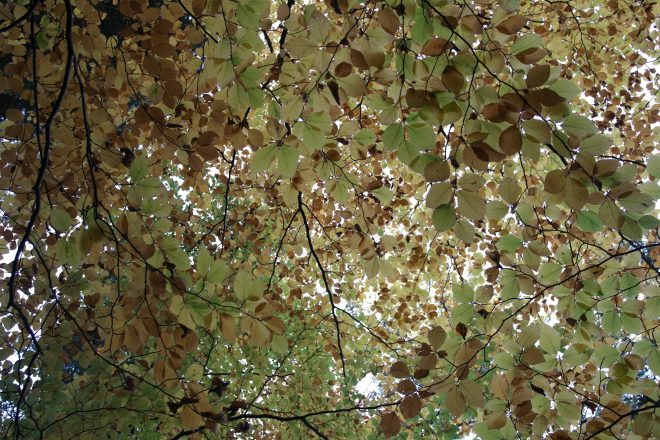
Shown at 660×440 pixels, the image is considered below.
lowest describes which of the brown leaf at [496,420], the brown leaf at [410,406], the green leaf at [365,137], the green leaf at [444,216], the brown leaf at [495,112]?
the brown leaf at [496,420]

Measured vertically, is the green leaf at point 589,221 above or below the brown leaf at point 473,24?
below

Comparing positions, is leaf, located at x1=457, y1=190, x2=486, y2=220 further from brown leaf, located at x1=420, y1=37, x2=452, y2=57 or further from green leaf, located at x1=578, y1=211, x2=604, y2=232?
green leaf, located at x1=578, y1=211, x2=604, y2=232

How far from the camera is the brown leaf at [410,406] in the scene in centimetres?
148

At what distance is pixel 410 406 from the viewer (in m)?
1.51

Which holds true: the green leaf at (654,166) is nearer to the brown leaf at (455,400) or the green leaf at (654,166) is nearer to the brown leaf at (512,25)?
the brown leaf at (512,25)

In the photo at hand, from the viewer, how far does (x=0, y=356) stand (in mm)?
2619

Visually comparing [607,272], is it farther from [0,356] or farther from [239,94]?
[0,356]

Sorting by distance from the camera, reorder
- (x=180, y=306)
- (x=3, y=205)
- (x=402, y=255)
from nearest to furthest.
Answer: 1. (x=180, y=306)
2. (x=3, y=205)
3. (x=402, y=255)

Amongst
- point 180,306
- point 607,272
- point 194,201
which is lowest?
point 180,306

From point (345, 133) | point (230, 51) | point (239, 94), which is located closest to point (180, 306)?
point (239, 94)

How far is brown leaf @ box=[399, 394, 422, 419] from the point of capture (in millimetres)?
1483

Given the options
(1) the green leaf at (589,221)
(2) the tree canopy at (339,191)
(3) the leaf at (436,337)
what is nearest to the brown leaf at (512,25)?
(2) the tree canopy at (339,191)

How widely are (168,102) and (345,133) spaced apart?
82 cm

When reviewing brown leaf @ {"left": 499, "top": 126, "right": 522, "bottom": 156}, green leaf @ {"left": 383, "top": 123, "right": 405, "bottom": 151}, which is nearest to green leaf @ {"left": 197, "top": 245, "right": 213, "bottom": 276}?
green leaf @ {"left": 383, "top": 123, "right": 405, "bottom": 151}
